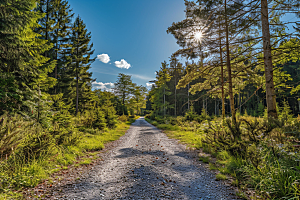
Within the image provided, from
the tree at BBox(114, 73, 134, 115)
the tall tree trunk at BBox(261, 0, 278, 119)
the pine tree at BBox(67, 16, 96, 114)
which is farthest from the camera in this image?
the tree at BBox(114, 73, 134, 115)

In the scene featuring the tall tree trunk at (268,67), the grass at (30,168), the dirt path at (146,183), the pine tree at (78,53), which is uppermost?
the pine tree at (78,53)

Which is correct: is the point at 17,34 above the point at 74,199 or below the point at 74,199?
above

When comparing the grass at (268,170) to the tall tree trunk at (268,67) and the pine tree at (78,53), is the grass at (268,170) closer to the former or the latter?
the tall tree trunk at (268,67)

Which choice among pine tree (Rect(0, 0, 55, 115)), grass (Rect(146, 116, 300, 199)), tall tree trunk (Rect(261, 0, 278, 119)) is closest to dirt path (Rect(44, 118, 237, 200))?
grass (Rect(146, 116, 300, 199))

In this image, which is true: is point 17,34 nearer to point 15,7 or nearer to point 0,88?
point 15,7

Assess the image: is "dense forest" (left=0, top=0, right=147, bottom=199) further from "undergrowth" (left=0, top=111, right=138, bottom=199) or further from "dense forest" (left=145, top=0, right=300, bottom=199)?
"dense forest" (left=145, top=0, right=300, bottom=199)

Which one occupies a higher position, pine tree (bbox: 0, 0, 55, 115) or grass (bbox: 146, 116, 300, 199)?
pine tree (bbox: 0, 0, 55, 115)

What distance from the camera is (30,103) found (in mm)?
4879

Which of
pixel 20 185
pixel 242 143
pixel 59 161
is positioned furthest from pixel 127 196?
pixel 242 143

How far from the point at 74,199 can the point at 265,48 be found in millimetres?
7139

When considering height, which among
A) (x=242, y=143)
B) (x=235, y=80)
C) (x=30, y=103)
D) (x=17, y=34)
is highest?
(x=17, y=34)

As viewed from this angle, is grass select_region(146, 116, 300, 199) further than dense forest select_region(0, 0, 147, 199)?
No

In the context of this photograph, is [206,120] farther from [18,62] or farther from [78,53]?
[78,53]

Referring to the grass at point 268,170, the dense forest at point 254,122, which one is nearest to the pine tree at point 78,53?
the dense forest at point 254,122
